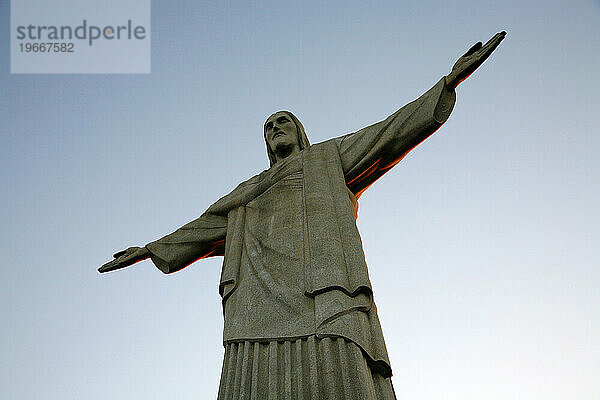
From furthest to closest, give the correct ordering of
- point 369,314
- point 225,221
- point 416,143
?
point 225,221
point 416,143
point 369,314

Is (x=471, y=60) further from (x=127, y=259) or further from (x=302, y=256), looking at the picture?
(x=127, y=259)

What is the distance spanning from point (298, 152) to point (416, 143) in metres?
1.89

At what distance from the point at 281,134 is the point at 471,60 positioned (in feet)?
10.3

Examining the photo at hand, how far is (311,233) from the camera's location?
353 inches

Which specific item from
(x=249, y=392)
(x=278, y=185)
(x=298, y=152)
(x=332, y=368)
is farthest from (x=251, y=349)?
(x=298, y=152)

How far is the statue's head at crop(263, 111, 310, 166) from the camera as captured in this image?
10.9 meters

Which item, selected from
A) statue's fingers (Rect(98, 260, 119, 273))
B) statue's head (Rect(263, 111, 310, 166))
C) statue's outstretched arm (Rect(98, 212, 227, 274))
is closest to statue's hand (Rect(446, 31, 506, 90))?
statue's head (Rect(263, 111, 310, 166))

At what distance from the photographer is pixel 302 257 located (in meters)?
8.82

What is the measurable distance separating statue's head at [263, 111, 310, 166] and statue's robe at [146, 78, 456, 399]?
1.52 feet

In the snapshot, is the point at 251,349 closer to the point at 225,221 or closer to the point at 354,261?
the point at 354,261

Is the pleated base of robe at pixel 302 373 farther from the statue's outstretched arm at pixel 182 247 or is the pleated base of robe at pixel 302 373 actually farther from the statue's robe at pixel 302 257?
the statue's outstretched arm at pixel 182 247

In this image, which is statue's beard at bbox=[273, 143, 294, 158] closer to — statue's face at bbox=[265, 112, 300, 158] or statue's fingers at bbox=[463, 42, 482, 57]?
statue's face at bbox=[265, 112, 300, 158]

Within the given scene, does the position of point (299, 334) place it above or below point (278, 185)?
below

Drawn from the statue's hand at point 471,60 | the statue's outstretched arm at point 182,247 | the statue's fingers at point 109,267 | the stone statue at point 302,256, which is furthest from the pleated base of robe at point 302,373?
the statue's hand at point 471,60
